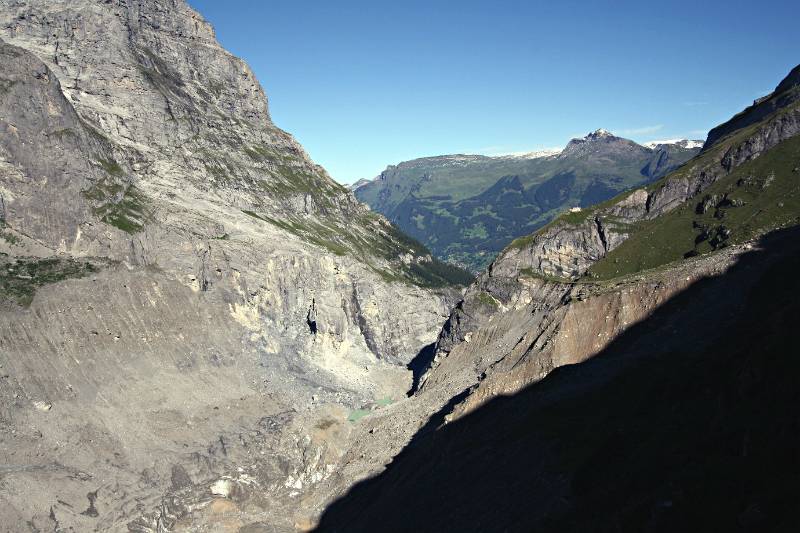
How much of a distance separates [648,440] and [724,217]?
7291cm

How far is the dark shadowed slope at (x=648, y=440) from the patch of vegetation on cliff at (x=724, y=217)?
15.2 metres

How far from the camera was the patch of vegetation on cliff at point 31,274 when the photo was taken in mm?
99375

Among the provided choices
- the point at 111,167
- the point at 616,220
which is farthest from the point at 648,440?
the point at 111,167

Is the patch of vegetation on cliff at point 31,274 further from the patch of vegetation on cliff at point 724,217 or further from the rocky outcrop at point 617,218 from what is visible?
the patch of vegetation on cliff at point 724,217

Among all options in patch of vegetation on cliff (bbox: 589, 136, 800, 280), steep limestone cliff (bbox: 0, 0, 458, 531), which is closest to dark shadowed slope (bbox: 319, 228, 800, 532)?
patch of vegetation on cliff (bbox: 589, 136, 800, 280)

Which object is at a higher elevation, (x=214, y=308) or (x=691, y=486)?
(x=214, y=308)

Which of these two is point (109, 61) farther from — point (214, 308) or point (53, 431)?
point (53, 431)

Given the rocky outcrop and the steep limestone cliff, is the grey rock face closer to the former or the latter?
the rocky outcrop

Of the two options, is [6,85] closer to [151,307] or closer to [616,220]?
[151,307]

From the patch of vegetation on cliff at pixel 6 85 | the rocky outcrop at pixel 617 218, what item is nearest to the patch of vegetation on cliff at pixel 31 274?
the patch of vegetation on cliff at pixel 6 85

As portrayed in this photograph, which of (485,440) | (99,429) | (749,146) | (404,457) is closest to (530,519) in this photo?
(485,440)

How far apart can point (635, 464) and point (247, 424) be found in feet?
248

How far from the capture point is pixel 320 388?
130000 mm

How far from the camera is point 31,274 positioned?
105 meters
